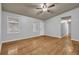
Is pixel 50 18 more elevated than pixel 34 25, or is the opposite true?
pixel 50 18

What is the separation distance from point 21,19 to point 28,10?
7.1 inches

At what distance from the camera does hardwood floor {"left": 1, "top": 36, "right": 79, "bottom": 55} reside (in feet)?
5.09

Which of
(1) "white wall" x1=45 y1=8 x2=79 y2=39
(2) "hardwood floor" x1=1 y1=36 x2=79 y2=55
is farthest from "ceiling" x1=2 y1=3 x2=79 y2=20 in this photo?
(2) "hardwood floor" x1=1 y1=36 x2=79 y2=55

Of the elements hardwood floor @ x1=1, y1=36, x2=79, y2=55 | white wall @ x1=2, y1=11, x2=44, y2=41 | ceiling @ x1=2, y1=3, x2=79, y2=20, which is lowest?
hardwood floor @ x1=1, y1=36, x2=79, y2=55

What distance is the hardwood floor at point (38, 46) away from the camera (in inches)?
61.1

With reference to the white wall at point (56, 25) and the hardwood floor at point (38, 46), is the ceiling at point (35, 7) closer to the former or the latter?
the white wall at point (56, 25)

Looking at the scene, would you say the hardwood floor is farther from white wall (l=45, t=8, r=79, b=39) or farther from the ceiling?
the ceiling

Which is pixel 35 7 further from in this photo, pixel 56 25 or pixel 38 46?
pixel 38 46

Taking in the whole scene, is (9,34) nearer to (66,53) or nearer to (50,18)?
(50,18)

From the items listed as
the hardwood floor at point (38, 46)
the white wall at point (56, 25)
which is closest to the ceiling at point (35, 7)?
the white wall at point (56, 25)

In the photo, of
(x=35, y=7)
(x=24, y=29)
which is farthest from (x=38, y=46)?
(x=35, y=7)

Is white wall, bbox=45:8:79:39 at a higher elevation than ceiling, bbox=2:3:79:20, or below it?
below

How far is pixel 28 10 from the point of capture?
1591 millimetres

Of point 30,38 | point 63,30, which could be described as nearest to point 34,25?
point 30,38
